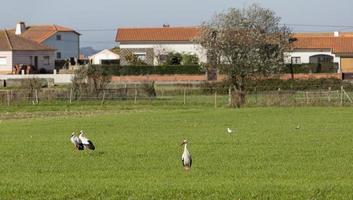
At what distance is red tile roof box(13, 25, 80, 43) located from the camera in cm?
10969

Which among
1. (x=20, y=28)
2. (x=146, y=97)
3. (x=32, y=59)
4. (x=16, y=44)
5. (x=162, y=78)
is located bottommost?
(x=146, y=97)

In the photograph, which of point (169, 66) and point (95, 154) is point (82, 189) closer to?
point (95, 154)

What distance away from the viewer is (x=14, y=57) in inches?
3556

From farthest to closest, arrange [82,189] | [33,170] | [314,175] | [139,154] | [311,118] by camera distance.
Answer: [311,118] < [139,154] < [33,170] < [314,175] < [82,189]

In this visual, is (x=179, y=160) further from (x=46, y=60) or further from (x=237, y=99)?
(x=46, y=60)

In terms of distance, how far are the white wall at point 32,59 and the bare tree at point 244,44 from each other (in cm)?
2863

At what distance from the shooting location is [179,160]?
20797mm

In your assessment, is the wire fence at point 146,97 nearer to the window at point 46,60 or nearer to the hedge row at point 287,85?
the hedge row at point 287,85

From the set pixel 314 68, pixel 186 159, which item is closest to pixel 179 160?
pixel 186 159

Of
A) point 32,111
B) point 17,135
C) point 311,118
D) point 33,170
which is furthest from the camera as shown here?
point 32,111

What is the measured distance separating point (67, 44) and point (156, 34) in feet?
62.4

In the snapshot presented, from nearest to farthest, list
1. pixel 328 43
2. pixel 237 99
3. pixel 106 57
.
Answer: pixel 237 99
pixel 328 43
pixel 106 57

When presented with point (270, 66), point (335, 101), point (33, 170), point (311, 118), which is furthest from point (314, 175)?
point (270, 66)

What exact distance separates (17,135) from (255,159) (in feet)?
45.5
